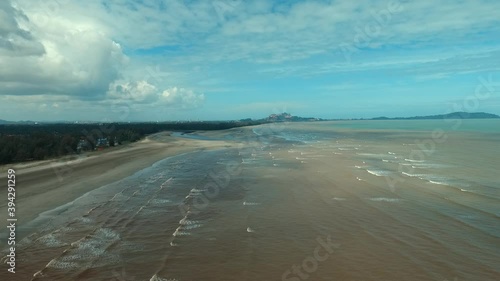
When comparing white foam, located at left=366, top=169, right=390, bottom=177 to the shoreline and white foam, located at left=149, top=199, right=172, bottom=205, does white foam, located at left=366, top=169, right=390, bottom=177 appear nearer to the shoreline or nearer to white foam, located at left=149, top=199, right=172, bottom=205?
white foam, located at left=149, top=199, right=172, bottom=205

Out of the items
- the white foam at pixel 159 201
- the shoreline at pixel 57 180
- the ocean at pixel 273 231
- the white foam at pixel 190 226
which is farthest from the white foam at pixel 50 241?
the white foam at pixel 159 201

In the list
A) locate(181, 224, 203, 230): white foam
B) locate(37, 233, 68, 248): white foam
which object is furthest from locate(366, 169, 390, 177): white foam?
locate(37, 233, 68, 248): white foam

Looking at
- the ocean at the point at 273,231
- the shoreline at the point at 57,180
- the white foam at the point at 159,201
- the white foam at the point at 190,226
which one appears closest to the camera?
the ocean at the point at 273,231

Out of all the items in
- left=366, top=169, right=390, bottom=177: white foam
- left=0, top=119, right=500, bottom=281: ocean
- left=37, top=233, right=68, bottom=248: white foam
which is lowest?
left=366, top=169, right=390, bottom=177: white foam

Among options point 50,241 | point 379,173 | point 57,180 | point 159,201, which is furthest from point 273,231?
point 57,180

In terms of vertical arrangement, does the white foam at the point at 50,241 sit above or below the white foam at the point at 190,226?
above

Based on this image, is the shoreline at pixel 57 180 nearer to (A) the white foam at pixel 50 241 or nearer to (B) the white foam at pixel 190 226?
(A) the white foam at pixel 50 241

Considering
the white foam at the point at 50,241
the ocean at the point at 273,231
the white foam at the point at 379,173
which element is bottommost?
the white foam at the point at 379,173

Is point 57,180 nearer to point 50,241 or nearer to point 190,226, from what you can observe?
point 50,241

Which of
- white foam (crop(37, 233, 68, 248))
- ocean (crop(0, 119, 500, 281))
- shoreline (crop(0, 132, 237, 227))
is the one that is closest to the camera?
ocean (crop(0, 119, 500, 281))
